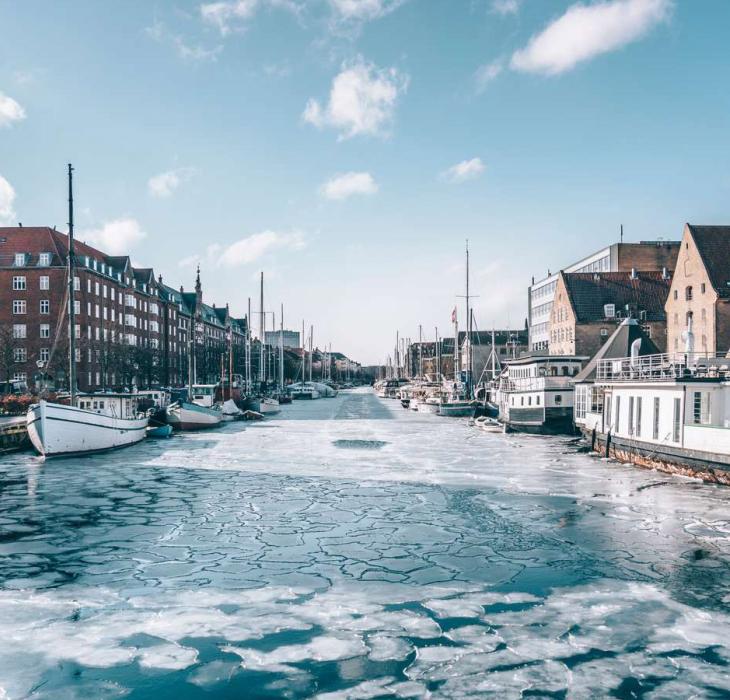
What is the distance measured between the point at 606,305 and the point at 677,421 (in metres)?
51.5

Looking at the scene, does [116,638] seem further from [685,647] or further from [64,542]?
[685,647]

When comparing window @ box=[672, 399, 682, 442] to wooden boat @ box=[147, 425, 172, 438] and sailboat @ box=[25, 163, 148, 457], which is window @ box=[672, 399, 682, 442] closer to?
sailboat @ box=[25, 163, 148, 457]

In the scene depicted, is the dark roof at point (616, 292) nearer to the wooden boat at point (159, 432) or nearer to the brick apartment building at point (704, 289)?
the brick apartment building at point (704, 289)

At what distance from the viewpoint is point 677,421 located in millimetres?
31969

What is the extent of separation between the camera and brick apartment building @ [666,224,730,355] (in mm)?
58750

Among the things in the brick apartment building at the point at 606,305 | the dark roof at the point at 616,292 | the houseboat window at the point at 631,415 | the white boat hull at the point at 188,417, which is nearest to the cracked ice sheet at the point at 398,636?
the houseboat window at the point at 631,415

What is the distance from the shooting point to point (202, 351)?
12912 cm

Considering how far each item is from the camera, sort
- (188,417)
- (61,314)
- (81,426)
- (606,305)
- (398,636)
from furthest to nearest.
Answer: (606,305), (61,314), (188,417), (81,426), (398,636)

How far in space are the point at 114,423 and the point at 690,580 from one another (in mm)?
34166

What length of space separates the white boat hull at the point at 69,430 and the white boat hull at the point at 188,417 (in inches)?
534

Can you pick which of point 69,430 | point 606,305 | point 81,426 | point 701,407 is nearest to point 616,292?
point 606,305

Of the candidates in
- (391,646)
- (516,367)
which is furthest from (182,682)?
(516,367)

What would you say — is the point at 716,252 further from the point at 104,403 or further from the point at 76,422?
the point at 76,422

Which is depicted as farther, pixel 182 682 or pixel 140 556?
pixel 140 556
